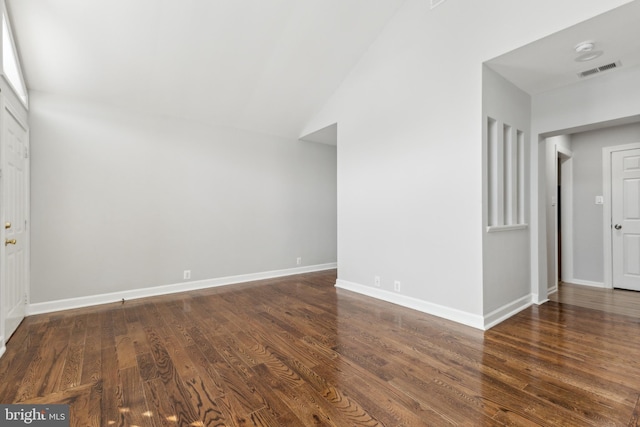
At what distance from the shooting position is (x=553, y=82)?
3547mm

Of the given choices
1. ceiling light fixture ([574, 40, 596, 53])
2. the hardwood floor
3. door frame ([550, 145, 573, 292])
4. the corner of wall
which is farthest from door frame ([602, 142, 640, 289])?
ceiling light fixture ([574, 40, 596, 53])

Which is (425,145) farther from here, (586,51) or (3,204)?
(3,204)

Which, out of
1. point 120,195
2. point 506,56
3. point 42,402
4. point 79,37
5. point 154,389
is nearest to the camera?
point 42,402

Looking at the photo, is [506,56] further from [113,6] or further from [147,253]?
[147,253]

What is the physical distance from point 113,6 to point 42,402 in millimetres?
3488

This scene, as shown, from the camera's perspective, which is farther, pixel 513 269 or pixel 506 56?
pixel 513 269

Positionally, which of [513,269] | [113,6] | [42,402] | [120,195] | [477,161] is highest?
[113,6]

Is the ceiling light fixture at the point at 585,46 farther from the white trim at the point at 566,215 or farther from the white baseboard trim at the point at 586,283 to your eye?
the white baseboard trim at the point at 586,283

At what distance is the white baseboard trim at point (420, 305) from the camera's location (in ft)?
10.4

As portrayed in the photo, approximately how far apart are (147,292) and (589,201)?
6.96m

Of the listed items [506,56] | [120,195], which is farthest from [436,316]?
[120,195]

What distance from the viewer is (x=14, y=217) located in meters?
3.04

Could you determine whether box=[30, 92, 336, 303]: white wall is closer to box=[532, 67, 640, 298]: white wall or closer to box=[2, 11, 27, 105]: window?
box=[2, 11, 27, 105]: window

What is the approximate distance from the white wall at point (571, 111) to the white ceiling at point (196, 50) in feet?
7.70
